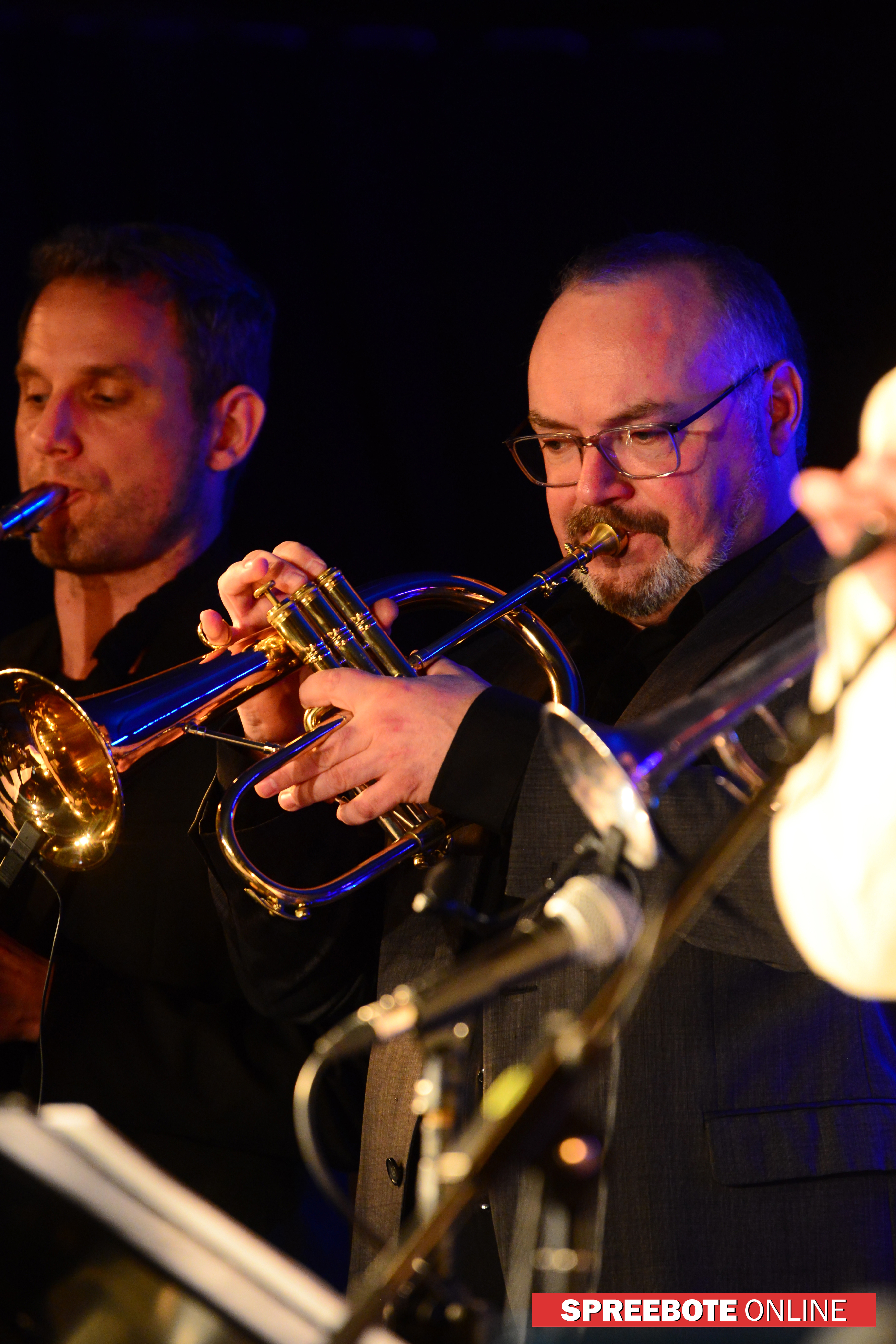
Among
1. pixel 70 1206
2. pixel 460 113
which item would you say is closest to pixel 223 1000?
pixel 70 1206

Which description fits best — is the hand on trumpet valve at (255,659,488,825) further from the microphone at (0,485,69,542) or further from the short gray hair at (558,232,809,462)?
the microphone at (0,485,69,542)

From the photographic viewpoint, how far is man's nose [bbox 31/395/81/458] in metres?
2.96

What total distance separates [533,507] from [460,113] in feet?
3.25

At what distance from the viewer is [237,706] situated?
7.16 feet

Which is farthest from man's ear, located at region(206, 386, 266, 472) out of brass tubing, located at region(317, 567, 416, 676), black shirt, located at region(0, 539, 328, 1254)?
brass tubing, located at region(317, 567, 416, 676)

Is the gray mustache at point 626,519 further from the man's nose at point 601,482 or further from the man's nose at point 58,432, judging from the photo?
the man's nose at point 58,432

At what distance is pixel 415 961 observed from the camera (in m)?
2.14

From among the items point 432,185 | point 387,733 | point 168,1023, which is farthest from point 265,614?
point 432,185

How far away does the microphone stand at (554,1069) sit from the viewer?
0.95 m

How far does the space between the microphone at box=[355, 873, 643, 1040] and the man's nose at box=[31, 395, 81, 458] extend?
88.5 inches

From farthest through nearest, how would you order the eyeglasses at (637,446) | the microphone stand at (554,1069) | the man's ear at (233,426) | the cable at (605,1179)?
1. the man's ear at (233,426)
2. the eyeglasses at (637,446)
3. the cable at (605,1179)
4. the microphone stand at (554,1069)

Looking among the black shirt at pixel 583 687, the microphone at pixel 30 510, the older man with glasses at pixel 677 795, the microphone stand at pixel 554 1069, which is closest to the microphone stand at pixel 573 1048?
the microphone stand at pixel 554 1069

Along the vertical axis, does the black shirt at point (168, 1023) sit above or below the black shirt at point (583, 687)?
below

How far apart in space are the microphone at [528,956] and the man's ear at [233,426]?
7.45 feet
